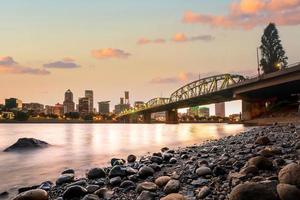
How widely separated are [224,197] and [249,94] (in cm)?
8016

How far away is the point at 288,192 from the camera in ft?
17.6

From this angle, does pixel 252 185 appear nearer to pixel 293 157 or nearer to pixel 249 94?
pixel 293 157

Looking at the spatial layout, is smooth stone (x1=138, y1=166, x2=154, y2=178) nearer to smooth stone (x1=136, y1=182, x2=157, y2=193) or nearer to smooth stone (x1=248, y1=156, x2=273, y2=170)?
smooth stone (x1=136, y1=182, x2=157, y2=193)

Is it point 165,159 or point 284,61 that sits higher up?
point 284,61

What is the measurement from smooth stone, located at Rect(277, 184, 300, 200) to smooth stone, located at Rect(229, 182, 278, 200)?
11 centimetres

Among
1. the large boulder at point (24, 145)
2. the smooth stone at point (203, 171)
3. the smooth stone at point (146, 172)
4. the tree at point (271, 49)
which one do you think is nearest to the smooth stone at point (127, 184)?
the smooth stone at point (146, 172)

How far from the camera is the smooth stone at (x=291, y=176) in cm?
578

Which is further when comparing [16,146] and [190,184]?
[16,146]

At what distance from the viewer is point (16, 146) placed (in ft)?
87.8

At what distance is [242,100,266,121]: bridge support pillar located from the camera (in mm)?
83062

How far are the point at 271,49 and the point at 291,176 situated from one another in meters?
107

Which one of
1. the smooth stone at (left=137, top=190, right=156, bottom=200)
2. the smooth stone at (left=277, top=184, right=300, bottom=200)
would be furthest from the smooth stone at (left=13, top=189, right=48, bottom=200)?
the smooth stone at (left=277, top=184, right=300, bottom=200)

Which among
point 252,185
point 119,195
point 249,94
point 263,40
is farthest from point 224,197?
point 263,40

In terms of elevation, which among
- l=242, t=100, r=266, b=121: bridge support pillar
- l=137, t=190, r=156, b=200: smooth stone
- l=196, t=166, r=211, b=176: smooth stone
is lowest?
l=137, t=190, r=156, b=200: smooth stone
